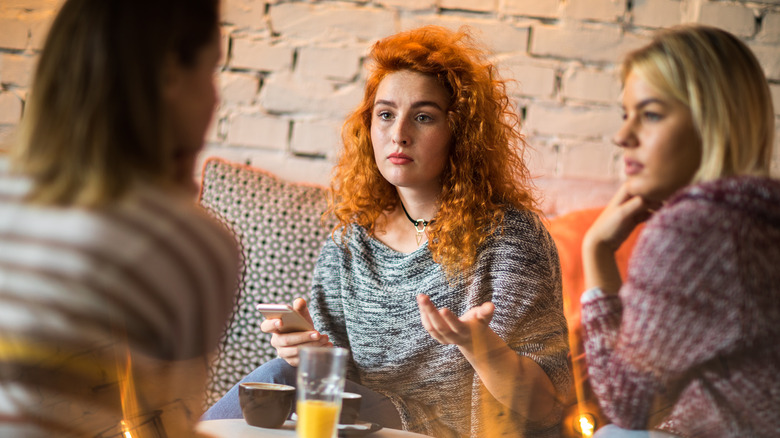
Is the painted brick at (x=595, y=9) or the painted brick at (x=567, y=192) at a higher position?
the painted brick at (x=595, y=9)

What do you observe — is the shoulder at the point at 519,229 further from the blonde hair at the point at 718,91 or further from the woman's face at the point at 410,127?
the blonde hair at the point at 718,91

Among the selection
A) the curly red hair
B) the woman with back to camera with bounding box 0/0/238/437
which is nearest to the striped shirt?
the woman with back to camera with bounding box 0/0/238/437

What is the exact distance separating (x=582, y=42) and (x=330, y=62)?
1.84 ft

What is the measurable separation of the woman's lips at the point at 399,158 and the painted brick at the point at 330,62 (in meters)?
0.42

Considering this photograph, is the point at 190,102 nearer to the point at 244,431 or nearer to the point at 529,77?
the point at 244,431

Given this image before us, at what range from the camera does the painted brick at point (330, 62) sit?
1.49m

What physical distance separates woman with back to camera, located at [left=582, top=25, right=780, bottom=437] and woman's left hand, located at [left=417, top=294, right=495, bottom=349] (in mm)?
185

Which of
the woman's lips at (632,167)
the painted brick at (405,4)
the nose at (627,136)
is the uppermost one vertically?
the painted brick at (405,4)

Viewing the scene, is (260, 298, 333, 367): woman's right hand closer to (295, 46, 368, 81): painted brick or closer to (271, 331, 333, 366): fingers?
(271, 331, 333, 366): fingers

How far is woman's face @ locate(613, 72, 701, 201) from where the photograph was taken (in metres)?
0.55

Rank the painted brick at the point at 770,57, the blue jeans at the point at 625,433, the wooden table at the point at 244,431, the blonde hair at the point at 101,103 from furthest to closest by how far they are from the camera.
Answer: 1. the painted brick at the point at 770,57
2. the wooden table at the point at 244,431
3. the blue jeans at the point at 625,433
4. the blonde hair at the point at 101,103

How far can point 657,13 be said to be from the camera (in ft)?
4.49

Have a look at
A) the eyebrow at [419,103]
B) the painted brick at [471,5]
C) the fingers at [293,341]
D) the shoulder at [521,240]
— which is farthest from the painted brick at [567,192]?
the fingers at [293,341]

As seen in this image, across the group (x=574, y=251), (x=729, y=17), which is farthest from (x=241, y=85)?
(x=729, y=17)
